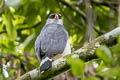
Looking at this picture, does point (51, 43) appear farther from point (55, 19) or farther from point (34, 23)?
point (34, 23)

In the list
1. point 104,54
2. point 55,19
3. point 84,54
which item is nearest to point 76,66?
point 104,54

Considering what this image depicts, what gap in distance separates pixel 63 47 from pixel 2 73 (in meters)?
0.84

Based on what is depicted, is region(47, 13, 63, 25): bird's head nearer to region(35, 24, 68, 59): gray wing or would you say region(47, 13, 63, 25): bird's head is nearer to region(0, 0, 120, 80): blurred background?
region(0, 0, 120, 80): blurred background

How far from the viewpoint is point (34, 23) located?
16.6ft

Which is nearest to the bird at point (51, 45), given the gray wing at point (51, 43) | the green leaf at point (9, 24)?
the gray wing at point (51, 43)

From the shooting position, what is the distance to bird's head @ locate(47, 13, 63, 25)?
4.78 m

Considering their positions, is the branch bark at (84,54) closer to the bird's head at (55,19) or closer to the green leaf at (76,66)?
the green leaf at (76,66)

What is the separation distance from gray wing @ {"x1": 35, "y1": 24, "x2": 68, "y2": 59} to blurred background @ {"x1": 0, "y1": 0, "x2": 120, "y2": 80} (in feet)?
1.22

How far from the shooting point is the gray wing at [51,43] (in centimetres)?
364

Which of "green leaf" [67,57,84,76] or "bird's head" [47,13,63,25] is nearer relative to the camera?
"green leaf" [67,57,84,76]

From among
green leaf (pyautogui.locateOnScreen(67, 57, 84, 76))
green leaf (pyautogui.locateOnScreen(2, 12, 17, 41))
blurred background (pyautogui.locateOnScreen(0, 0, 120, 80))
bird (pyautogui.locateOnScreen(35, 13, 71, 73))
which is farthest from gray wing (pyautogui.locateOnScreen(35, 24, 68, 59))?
green leaf (pyautogui.locateOnScreen(67, 57, 84, 76))

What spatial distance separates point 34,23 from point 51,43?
140cm

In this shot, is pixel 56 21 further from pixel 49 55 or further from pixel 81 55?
pixel 81 55

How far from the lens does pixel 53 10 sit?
4.84m
